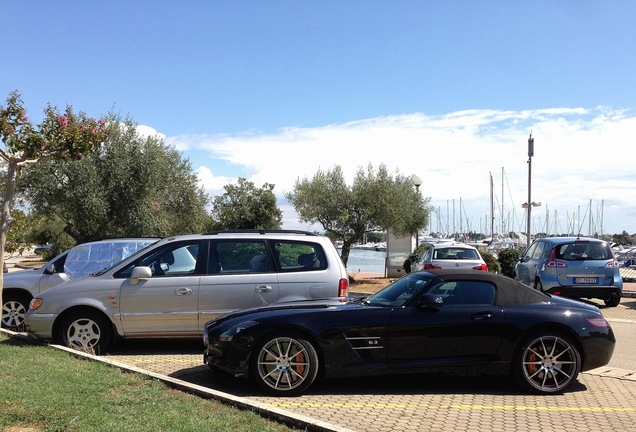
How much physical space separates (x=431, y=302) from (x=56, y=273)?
24.7 feet

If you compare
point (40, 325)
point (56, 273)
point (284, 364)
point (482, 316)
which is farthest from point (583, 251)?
point (40, 325)

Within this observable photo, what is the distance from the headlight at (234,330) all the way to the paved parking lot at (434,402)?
0.56 metres

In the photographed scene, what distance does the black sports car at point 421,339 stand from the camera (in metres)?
6.86

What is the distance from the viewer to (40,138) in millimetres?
10070

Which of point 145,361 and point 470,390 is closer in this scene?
point 470,390

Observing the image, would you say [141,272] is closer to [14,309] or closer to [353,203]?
[14,309]

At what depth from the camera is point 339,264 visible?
933 centimetres

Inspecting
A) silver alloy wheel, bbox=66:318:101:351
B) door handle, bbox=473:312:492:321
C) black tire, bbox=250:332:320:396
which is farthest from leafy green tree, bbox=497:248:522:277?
black tire, bbox=250:332:320:396

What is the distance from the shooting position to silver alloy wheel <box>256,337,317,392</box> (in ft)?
22.3

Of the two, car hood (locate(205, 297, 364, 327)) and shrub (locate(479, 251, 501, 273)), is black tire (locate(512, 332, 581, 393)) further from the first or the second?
shrub (locate(479, 251, 501, 273))

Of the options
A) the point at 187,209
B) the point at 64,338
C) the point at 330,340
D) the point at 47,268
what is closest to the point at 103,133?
the point at 47,268

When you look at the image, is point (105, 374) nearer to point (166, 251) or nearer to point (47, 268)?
point (166, 251)

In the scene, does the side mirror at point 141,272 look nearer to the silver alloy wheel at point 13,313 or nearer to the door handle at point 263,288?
the door handle at point 263,288

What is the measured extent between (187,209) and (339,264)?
780 inches
